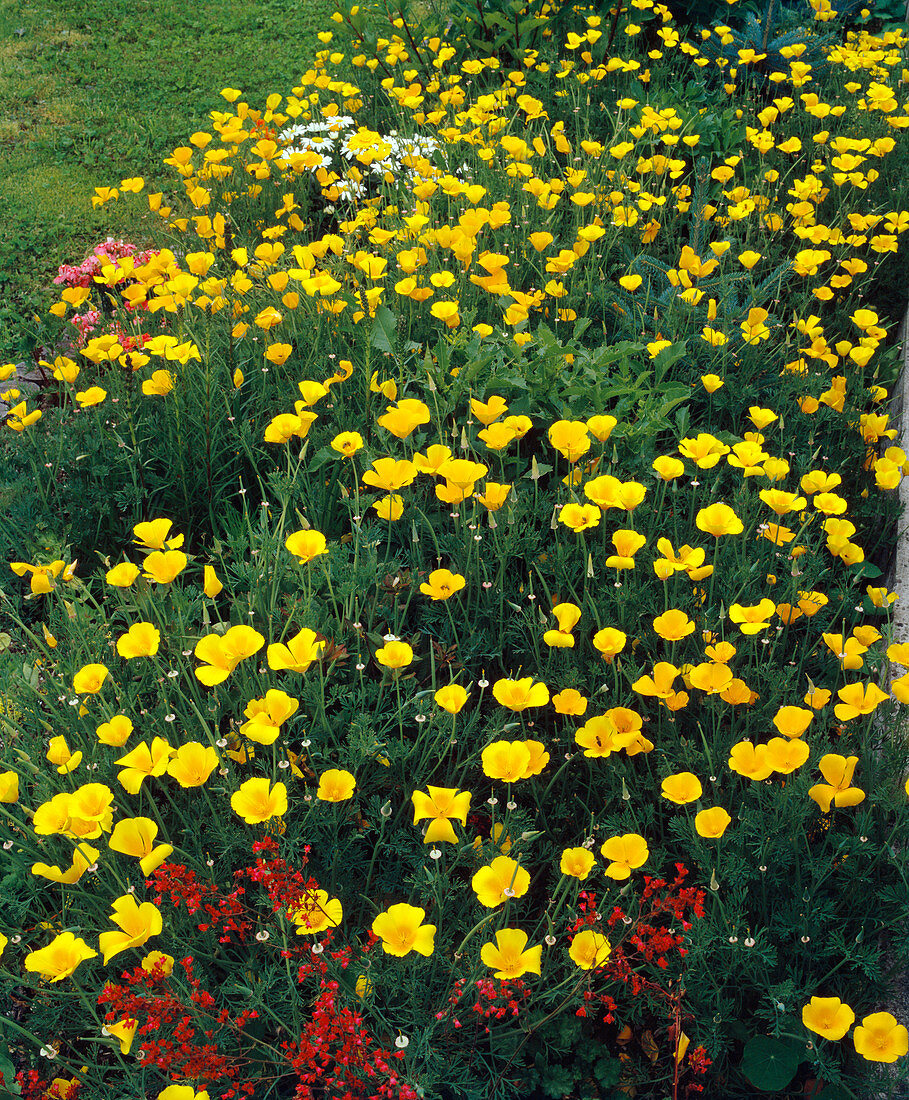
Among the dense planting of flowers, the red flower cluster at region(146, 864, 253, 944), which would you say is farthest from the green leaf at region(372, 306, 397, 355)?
the red flower cluster at region(146, 864, 253, 944)

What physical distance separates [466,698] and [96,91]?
21.0 feet

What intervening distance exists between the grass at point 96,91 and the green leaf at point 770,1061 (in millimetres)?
3706

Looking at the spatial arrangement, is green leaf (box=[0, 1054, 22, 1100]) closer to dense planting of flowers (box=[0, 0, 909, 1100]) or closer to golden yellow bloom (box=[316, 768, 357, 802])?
dense planting of flowers (box=[0, 0, 909, 1100])

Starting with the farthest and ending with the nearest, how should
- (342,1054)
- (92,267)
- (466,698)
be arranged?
(92,267) → (466,698) → (342,1054)

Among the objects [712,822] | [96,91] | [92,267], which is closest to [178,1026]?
[712,822]

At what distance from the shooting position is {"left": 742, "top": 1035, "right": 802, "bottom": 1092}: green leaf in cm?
145

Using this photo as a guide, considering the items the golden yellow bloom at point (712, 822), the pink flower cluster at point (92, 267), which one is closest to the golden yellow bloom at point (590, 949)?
the golden yellow bloom at point (712, 822)

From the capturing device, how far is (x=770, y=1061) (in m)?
1.47

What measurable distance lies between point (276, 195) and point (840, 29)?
3.57 meters

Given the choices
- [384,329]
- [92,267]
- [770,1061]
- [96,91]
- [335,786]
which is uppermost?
[96,91]

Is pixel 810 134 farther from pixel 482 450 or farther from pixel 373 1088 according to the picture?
pixel 373 1088

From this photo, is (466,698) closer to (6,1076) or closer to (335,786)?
(335,786)

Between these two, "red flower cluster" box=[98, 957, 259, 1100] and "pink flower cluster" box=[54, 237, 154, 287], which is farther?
"pink flower cluster" box=[54, 237, 154, 287]

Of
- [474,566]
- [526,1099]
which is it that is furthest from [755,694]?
[526,1099]
